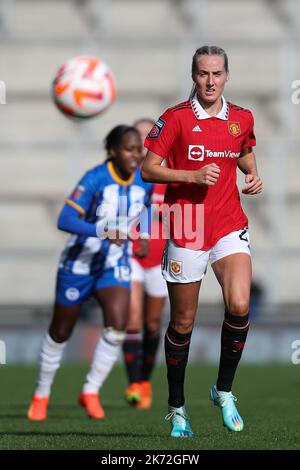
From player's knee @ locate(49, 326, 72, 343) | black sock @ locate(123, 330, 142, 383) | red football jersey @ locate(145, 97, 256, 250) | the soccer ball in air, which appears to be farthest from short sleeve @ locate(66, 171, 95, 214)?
red football jersey @ locate(145, 97, 256, 250)

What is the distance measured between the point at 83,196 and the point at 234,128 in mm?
2669

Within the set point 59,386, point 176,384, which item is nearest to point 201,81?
point 176,384

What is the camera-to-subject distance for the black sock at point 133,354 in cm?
1096

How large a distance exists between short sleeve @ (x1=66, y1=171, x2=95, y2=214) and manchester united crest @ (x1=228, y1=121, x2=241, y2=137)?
2615 mm

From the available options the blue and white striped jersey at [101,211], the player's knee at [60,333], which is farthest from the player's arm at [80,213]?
the player's knee at [60,333]

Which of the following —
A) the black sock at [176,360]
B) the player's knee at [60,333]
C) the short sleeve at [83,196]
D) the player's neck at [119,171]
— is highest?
the player's neck at [119,171]

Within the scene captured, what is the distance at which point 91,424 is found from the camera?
882cm

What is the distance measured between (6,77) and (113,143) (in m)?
15.7

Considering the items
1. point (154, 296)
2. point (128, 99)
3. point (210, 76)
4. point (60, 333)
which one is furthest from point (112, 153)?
point (128, 99)

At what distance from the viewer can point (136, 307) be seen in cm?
1120

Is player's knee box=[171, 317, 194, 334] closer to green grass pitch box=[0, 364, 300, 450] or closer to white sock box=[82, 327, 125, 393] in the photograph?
green grass pitch box=[0, 364, 300, 450]

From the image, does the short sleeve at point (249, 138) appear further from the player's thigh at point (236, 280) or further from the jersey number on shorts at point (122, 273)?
the jersey number on shorts at point (122, 273)

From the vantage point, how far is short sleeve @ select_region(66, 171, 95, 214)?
9.46 m

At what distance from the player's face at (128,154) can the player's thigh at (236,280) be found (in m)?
2.84
